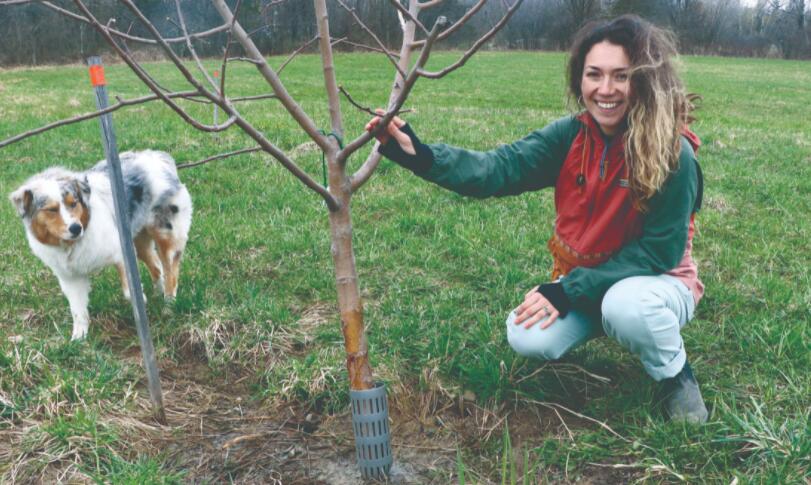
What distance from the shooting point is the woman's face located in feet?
8.73

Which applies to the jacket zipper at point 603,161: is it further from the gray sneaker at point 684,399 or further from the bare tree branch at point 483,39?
the bare tree branch at point 483,39

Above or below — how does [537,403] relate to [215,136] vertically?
below

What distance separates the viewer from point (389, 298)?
391 cm

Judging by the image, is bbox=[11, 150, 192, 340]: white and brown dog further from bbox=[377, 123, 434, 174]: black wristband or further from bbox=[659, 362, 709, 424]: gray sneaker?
bbox=[659, 362, 709, 424]: gray sneaker

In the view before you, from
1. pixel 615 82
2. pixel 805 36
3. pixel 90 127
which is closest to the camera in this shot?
pixel 615 82

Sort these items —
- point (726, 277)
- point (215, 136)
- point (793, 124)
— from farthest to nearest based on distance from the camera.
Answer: point (793, 124) → point (215, 136) → point (726, 277)

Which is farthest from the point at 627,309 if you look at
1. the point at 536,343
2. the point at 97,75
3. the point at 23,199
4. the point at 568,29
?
the point at 568,29

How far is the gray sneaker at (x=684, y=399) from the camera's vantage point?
2637 millimetres

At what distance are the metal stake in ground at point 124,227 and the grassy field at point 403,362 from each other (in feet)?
0.70

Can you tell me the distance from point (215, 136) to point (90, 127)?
2499 mm

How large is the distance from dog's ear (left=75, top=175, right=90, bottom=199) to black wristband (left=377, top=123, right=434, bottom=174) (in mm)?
2292

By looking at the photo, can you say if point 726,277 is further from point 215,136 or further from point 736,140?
point 215,136

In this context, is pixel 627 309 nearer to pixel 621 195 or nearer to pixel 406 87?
pixel 621 195

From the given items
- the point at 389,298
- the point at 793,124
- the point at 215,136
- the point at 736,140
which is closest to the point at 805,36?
the point at 793,124
